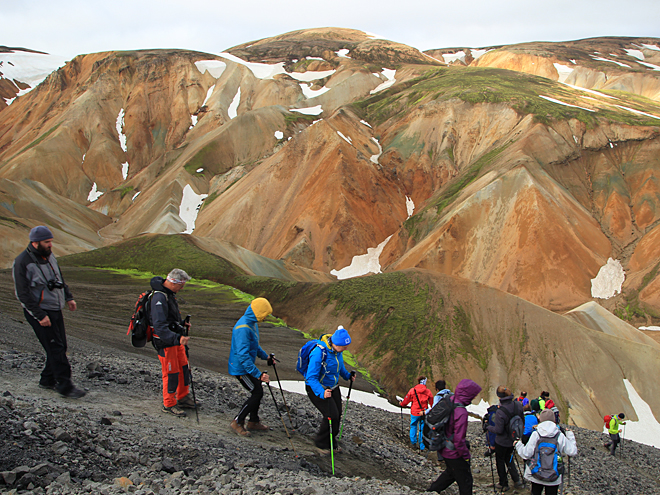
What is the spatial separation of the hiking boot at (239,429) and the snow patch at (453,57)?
5952 inches

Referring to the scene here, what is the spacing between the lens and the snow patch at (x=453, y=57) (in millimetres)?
142688

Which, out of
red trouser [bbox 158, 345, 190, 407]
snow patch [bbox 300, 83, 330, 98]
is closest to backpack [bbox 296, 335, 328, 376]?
red trouser [bbox 158, 345, 190, 407]

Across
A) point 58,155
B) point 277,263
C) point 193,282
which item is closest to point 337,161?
point 277,263

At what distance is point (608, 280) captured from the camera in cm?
3794

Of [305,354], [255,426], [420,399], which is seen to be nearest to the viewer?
[305,354]

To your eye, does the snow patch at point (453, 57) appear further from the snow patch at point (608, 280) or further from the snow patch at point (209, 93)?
the snow patch at point (608, 280)

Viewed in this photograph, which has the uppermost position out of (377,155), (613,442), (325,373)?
(377,155)

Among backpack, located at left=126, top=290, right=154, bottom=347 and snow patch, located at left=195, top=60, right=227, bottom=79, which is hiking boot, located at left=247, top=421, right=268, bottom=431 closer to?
backpack, located at left=126, top=290, right=154, bottom=347

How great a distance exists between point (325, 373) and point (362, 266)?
41.5 m

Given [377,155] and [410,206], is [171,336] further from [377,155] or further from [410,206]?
[377,155]

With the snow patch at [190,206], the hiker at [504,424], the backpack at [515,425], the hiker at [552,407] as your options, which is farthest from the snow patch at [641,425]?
the snow patch at [190,206]

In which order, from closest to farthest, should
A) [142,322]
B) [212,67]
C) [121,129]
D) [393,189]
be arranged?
[142,322], [393,189], [121,129], [212,67]

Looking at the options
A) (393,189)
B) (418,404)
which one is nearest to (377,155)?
(393,189)

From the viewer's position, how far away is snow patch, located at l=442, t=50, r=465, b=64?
14269 cm
